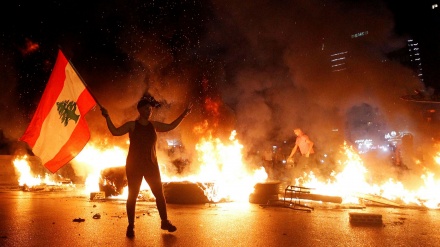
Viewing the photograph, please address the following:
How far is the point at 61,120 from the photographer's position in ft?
17.8

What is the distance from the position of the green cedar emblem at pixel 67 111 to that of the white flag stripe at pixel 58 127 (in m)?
0.05

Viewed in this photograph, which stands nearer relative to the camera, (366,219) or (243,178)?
(366,219)

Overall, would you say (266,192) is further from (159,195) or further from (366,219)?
(159,195)

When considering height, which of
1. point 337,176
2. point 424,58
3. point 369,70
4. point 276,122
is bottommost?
point 337,176

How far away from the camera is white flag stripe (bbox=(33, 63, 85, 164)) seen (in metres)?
5.25

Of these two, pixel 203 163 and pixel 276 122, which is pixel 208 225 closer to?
pixel 203 163

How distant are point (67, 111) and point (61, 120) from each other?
176 millimetres

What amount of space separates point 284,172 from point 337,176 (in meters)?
2.49

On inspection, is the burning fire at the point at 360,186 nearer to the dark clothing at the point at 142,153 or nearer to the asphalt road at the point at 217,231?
the asphalt road at the point at 217,231

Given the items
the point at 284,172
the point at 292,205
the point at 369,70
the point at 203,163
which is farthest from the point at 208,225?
the point at 369,70

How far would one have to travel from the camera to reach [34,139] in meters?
5.74

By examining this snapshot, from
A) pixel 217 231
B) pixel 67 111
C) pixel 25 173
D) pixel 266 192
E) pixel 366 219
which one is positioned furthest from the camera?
pixel 25 173

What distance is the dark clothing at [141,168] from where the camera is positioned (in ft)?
13.9

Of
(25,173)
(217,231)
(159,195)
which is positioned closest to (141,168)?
(159,195)
